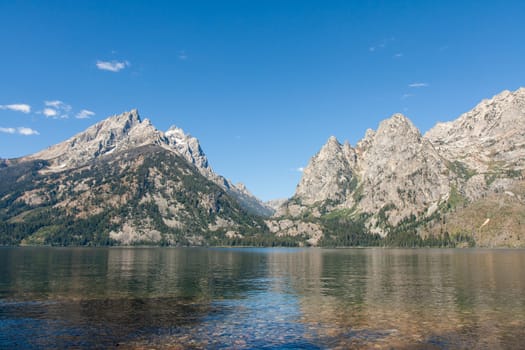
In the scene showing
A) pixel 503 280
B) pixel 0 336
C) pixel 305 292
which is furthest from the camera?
pixel 503 280

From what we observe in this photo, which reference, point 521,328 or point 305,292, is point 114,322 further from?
point 521,328

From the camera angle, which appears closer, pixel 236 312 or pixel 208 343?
pixel 208 343

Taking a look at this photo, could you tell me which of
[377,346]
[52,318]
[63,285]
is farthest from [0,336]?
[63,285]

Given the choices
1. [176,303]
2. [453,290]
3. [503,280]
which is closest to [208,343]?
[176,303]

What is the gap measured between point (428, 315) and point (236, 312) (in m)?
26.1

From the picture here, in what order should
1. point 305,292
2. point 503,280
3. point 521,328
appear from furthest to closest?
point 503,280, point 305,292, point 521,328

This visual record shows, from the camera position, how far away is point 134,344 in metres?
41.8

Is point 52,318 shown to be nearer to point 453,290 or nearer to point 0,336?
point 0,336

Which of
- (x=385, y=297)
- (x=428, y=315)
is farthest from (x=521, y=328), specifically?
(x=385, y=297)

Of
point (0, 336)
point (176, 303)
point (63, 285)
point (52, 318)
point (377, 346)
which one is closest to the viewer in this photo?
point (377, 346)

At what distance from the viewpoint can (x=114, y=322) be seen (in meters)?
52.7

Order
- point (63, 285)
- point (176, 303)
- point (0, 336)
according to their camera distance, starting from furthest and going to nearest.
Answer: point (63, 285)
point (176, 303)
point (0, 336)

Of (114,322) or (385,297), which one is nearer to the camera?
(114,322)

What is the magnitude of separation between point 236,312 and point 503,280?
74.7m
